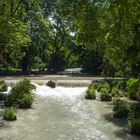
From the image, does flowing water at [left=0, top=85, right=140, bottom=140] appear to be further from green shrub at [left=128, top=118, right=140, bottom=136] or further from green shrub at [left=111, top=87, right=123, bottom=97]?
green shrub at [left=111, top=87, right=123, bottom=97]

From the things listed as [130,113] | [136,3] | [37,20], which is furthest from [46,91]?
[136,3]

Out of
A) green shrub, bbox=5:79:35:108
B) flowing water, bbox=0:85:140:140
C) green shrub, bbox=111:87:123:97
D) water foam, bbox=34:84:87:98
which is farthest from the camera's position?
water foam, bbox=34:84:87:98

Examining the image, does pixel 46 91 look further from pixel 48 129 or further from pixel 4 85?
pixel 48 129

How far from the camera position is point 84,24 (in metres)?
11.1

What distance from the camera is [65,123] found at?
21.1 meters

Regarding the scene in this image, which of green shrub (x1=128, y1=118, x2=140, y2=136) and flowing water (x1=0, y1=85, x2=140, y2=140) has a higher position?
green shrub (x1=128, y1=118, x2=140, y2=136)

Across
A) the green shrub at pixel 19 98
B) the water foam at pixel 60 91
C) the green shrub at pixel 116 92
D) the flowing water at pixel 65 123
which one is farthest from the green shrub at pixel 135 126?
the water foam at pixel 60 91

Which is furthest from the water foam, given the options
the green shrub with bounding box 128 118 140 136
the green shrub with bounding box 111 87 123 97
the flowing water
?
the green shrub with bounding box 128 118 140 136

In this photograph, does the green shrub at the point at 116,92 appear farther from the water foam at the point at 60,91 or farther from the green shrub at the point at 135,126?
the green shrub at the point at 135,126

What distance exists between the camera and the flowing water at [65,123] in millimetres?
17922

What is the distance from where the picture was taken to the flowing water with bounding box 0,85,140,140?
58.8ft

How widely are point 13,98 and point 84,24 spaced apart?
651 inches

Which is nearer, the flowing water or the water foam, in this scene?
the flowing water

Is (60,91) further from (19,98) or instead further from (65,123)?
(65,123)
